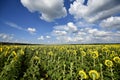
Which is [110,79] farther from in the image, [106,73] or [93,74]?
[93,74]

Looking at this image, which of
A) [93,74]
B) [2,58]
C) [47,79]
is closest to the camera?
[93,74]

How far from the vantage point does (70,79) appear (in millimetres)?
8016

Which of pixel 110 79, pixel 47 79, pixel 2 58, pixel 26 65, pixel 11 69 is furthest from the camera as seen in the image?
pixel 26 65

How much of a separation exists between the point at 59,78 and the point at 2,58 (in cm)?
565

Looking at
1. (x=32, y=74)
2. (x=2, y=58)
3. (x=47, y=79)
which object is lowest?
(x=47, y=79)

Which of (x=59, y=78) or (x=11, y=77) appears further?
(x=59, y=78)

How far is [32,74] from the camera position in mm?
8859

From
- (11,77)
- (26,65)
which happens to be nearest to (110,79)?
(11,77)

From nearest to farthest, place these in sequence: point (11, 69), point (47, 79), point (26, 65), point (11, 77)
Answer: point (11, 77) < point (11, 69) < point (47, 79) < point (26, 65)

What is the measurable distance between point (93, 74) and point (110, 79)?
69.4 inches

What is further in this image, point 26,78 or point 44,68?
point 44,68

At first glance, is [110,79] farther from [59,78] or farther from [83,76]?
[59,78]

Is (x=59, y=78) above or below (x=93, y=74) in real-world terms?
below

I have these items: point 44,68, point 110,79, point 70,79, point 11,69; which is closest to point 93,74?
point 110,79
